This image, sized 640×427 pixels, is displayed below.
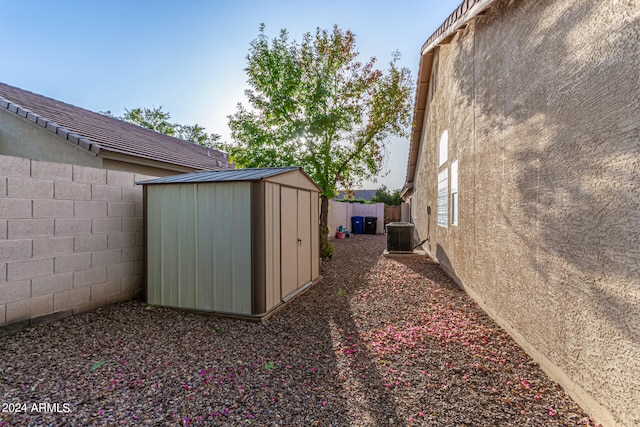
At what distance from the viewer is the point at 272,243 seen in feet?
15.2

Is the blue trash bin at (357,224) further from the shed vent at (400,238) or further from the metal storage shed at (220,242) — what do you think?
the metal storage shed at (220,242)

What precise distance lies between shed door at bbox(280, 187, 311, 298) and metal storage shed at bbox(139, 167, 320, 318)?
4cm

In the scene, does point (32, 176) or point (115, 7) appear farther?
point (115, 7)

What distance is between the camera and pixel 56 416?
2.23 m

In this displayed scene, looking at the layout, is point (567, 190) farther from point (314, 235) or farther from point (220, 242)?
point (314, 235)

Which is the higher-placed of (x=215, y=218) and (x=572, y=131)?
(x=572, y=131)

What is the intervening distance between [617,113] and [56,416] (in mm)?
4613

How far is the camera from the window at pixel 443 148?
7137 millimetres

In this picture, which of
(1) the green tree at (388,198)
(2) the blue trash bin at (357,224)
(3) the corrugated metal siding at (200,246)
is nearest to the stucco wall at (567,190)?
(3) the corrugated metal siding at (200,246)

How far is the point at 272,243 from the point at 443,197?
4.94 m

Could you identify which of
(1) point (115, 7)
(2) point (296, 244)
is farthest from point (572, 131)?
(1) point (115, 7)

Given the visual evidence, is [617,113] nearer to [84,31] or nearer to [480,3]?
[480,3]

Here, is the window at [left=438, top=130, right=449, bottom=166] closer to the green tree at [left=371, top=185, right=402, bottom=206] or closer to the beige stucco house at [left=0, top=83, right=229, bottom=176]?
the beige stucco house at [left=0, top=83, right=229, bottom=176]

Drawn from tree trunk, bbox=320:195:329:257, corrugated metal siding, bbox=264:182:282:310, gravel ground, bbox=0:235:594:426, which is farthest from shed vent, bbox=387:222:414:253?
corrugated metal siding, bbox=264:182:282:310
